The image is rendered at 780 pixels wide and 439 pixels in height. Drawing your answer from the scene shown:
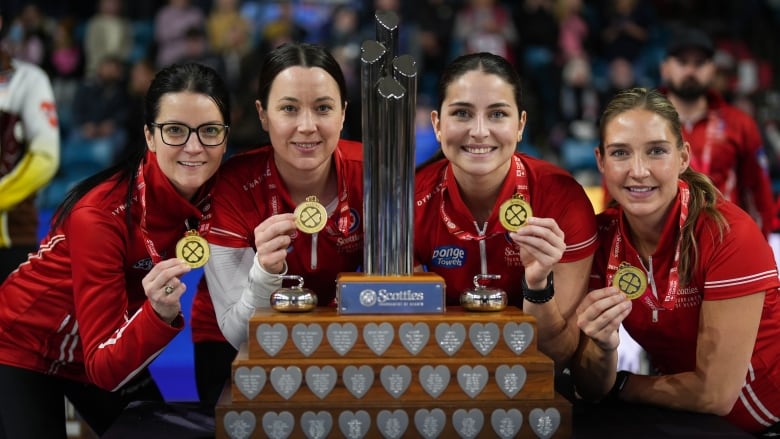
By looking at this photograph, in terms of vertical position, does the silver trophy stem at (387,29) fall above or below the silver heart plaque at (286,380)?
above

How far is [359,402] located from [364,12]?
7.48 meters

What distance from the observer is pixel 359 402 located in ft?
6.86

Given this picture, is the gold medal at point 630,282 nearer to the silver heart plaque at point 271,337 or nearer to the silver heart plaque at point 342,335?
the silver heart plaque at point 342,335

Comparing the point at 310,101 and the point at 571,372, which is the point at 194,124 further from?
the point at 571,372

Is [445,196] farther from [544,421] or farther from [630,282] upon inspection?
[544,421]

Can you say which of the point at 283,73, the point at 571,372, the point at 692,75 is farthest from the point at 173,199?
the point at 692,75

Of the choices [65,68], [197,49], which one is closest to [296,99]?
[197,49]

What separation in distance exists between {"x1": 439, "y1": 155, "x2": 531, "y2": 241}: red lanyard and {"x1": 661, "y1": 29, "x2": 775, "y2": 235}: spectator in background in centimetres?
214

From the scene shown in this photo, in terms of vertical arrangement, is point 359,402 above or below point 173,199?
below

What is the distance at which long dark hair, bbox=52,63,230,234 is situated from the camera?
257cm

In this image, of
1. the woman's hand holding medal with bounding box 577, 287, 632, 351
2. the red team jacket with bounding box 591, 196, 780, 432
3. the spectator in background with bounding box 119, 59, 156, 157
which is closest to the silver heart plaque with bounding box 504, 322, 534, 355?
the woman's hand holding medal with bounding box 577, 287, 632, 351

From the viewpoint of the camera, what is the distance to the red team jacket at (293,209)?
2547mm

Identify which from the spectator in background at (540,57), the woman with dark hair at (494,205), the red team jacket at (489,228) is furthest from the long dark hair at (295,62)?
the spectator in background at (540,57)

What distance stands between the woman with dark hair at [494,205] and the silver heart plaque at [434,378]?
340 millimetres
